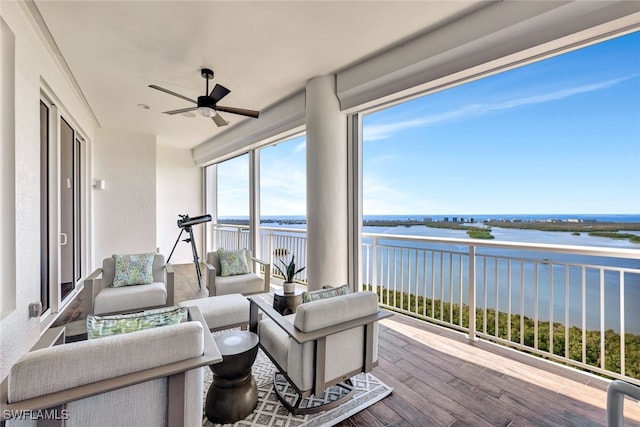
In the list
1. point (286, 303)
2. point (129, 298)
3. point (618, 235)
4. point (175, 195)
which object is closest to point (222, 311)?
point (286, 303)

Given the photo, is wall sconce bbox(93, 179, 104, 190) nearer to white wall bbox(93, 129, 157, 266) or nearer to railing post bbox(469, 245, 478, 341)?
white wall bbox(93, 129, 157, 266)

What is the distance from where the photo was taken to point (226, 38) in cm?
252

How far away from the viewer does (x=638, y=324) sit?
6.66 ft

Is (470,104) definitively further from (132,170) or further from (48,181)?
(132,170)

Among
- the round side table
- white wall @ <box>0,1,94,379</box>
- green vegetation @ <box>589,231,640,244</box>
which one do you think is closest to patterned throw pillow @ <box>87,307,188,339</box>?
the round side table

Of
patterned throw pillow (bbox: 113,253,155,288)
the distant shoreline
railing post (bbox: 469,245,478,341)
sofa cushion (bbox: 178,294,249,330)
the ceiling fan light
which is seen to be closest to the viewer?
the distant shoreline

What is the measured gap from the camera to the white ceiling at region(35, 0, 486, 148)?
2.15m

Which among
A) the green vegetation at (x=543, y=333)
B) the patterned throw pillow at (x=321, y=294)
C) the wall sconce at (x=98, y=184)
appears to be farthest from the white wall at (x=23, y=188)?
the green vegetation at (x=543, y=333)

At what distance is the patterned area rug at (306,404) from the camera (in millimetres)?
1673

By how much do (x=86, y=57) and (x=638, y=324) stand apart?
5607 mm

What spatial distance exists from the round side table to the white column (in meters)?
1.66

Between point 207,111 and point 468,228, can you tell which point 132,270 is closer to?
point 207,111

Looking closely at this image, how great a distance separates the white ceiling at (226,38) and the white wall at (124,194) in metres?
1.93

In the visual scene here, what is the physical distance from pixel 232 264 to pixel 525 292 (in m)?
3.40
